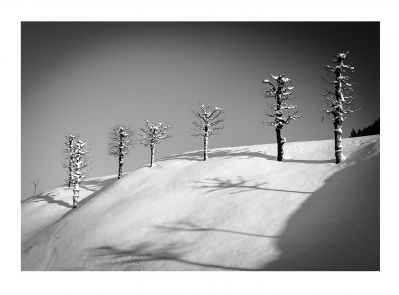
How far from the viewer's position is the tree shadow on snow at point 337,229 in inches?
513

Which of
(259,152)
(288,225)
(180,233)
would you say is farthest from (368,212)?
(259,152)

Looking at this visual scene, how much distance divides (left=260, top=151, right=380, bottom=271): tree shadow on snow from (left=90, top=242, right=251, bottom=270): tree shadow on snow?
4703 millimetres

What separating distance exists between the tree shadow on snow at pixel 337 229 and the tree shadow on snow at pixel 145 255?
4703 millimetres

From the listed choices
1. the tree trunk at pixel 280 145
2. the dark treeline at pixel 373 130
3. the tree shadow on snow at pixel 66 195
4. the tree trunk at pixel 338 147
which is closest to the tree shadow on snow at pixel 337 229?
the tree trunk at pixel 338 147

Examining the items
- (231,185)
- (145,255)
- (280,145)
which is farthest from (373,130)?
(145,255)

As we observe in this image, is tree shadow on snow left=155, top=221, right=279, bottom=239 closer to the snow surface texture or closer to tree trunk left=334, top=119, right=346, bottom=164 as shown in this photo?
the snow surface texture

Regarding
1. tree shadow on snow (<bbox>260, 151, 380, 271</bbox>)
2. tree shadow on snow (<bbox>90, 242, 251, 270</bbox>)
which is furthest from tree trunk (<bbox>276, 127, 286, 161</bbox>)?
tree shadow on snow (<bbox>90, 242, 251, 270</bbox>)

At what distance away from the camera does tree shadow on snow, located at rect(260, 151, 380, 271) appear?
1302cm

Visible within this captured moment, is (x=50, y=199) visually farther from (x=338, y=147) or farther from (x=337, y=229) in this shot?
(x=337, y=229)

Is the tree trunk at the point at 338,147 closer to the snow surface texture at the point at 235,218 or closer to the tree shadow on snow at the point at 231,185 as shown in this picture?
the snow surface texture at the point at 235,218

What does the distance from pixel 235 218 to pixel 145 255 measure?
701cm

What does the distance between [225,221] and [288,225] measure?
4875 millimetres

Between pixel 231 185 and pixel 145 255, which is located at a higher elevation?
pixel 231 185

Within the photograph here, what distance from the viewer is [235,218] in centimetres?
2042
